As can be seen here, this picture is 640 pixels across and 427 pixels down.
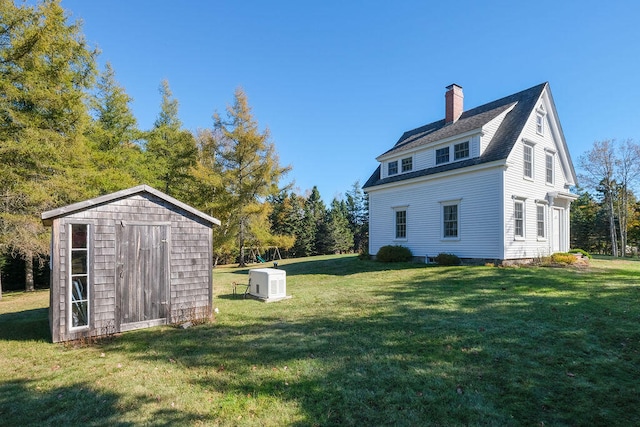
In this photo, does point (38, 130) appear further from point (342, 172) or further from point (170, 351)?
point (342, 172)

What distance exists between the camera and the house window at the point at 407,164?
18278 millimetres

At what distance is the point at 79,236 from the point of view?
21.6 feet

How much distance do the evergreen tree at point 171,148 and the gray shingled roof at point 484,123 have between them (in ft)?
51.6

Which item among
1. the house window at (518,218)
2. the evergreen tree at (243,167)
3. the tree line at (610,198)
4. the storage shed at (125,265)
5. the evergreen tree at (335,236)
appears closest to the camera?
the storage shed at (125,265)

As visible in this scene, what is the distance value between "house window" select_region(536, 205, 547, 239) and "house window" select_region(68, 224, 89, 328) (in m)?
18.7

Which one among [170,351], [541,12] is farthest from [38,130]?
[541,12]

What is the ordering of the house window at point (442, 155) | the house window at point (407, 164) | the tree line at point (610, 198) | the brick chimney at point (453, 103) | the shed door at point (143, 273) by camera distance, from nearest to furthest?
the shed door at point (143, 273)
the house window at point (442, 155)
the house window at point (407, 164)
the brick chimney at point (453, 103)
the tree line at point (610, 198)

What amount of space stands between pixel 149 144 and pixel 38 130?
1262 cm

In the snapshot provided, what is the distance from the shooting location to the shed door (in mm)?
6809

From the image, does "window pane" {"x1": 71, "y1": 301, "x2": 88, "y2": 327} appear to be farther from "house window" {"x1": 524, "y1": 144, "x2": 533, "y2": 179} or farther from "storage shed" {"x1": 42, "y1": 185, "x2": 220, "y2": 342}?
"house window" {"x1": 524, "y1": 144, "x2": 533, "y2": 179}

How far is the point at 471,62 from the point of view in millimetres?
14531

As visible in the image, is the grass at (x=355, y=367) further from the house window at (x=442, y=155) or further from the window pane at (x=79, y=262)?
the house window at (x=442, y=155)

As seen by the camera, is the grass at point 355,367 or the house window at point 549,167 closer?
the grass at point 355,367

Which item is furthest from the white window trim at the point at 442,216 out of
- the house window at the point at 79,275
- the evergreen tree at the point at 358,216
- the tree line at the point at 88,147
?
the evergreen tree at the point at 358,216
